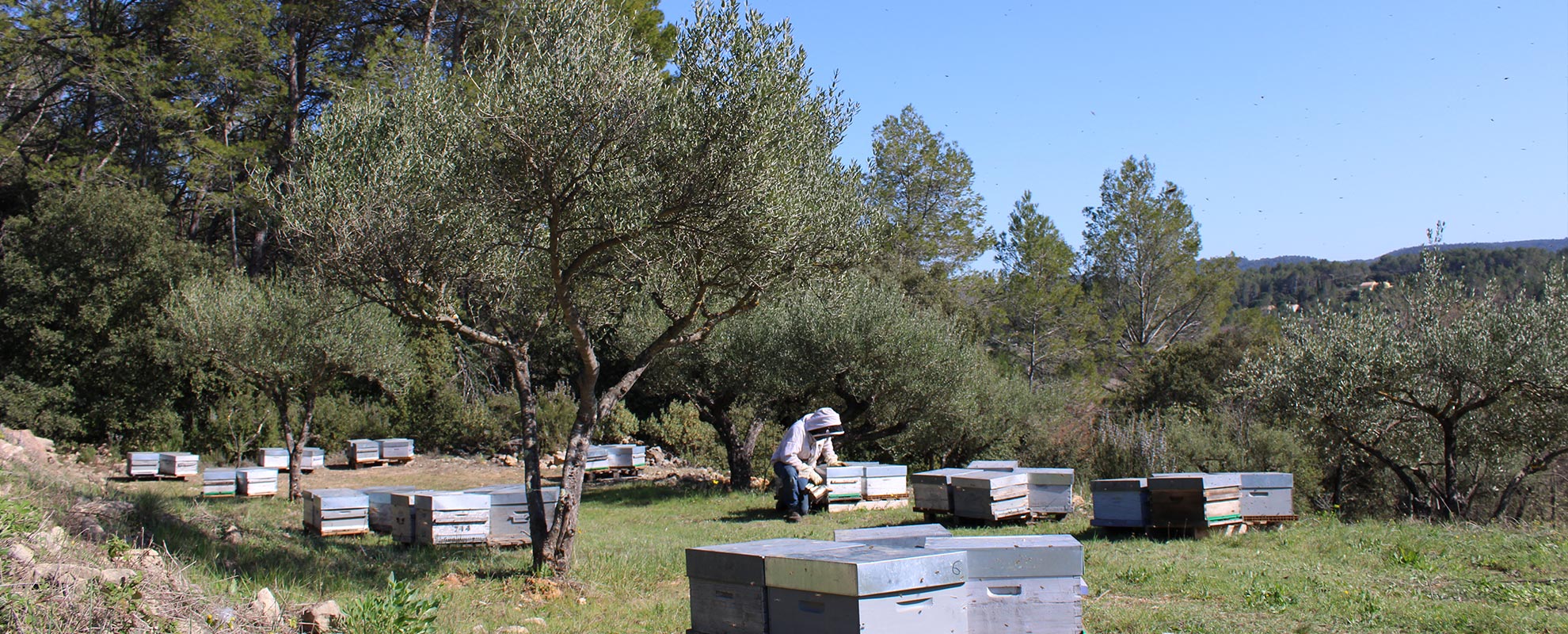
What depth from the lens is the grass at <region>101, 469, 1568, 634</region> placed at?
7.23 meters

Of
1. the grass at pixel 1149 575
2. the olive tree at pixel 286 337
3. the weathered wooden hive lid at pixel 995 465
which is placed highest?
the olive tree at pixel 286 337

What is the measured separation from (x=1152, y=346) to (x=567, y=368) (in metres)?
28.7

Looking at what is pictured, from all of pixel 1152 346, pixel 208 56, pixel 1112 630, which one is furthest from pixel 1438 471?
pixel 208 56

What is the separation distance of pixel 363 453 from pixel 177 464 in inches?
187

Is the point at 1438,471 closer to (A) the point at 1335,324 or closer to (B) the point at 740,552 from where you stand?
(A) the point at 1335,324

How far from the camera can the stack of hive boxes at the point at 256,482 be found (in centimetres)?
2097

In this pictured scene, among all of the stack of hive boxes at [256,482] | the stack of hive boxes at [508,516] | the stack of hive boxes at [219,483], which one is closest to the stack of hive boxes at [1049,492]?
the stack of hive boxes at [508,516]

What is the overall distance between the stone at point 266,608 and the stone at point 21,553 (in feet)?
→ 4.03

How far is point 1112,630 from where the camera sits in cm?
704

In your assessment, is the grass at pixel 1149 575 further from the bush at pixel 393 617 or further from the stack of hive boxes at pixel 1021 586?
the bush at pixel 393 617

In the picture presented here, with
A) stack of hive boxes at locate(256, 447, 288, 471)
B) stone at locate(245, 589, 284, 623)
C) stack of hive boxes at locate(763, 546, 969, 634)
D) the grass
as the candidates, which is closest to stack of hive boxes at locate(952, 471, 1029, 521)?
the grass

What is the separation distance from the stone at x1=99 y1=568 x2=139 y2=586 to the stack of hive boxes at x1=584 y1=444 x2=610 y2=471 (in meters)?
17.5

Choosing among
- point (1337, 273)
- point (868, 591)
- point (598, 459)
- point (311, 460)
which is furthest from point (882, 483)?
point (1337, 273)

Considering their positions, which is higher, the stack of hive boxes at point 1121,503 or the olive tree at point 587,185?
the olive tree at point 587,185
